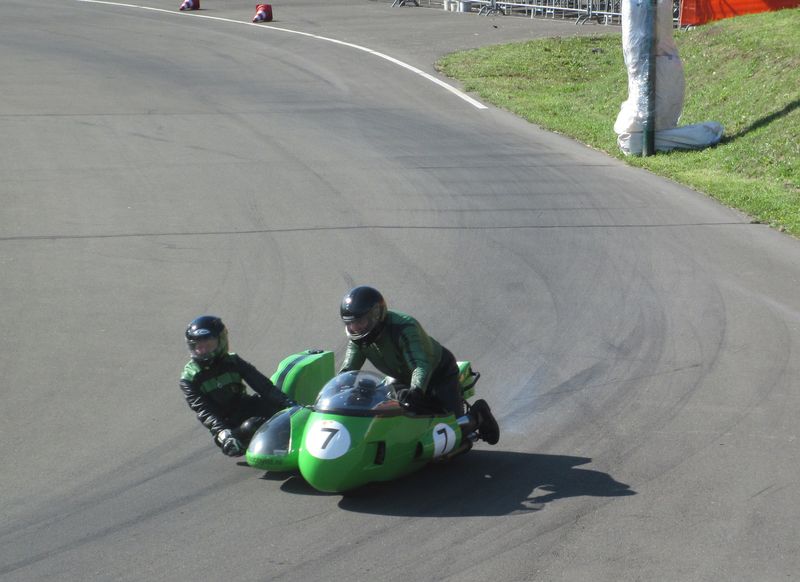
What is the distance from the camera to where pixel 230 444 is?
25.2 ft

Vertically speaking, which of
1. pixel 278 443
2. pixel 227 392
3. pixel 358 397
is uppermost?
pixel 358 397

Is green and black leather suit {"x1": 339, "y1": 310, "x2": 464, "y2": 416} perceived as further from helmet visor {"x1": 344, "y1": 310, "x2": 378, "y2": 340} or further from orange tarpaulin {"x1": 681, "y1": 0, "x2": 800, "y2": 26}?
orange tarpaulin {"x1": 681, "y1": 0, "x2": 800, "y2": 26}

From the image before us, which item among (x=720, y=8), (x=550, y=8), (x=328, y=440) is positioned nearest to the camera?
(x=328, y=440)

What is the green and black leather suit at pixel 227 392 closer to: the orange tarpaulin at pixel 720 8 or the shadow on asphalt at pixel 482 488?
the shadow on asphalt at pixel 482 488

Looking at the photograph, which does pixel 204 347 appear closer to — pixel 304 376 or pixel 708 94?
pixel 304 376

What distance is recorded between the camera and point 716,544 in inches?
255

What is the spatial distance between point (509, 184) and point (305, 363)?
337 inches

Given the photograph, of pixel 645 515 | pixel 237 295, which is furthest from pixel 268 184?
pixel 645 515

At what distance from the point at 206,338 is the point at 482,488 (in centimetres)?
219

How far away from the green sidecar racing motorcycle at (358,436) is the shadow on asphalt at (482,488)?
14 cm

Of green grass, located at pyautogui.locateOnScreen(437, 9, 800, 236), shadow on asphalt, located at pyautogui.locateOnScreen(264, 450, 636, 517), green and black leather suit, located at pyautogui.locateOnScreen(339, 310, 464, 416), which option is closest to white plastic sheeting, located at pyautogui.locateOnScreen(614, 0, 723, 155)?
green grass, located at pyautogui.locateOnScreen(437, 9, 800, 236)

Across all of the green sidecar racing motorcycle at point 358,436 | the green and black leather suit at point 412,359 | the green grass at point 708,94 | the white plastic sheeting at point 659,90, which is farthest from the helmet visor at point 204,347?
the white plastic sheeting at point 659,90

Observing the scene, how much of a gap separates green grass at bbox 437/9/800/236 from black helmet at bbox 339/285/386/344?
801cm

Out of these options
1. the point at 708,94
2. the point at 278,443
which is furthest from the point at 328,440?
the point at 708,94
